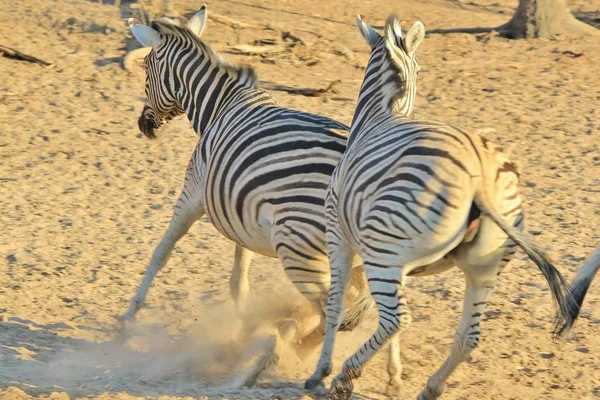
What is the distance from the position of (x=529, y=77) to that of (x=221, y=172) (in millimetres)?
6588

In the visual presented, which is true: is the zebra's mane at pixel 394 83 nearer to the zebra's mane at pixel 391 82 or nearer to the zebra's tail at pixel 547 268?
the zebra's mane at pixel 391 82

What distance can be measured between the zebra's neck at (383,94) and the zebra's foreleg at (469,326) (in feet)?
3.44

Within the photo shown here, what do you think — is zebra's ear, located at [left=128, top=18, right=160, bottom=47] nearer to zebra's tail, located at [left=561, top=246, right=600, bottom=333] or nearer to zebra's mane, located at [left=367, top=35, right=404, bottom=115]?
zebra's mane, located at [left=367, top=35, right=404, bottom=115]

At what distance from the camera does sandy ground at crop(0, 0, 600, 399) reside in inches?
222

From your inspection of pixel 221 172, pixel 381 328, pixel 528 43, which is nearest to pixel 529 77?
pixel 528 43

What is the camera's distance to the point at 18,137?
9438 mm

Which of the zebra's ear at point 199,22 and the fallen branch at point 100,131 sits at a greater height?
the zebra's ear at point 199,22

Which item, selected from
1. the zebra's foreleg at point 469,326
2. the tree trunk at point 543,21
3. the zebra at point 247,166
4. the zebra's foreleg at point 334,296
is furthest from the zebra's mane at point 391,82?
the tree trunk at point 543,21

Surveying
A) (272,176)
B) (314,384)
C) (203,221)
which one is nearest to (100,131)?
(203,221)

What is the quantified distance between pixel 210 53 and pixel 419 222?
8.52ft

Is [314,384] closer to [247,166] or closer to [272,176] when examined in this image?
[272,176]

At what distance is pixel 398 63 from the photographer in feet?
17.3

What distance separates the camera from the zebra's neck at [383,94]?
5203mm

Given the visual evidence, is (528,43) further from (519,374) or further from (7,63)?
(519,374)
